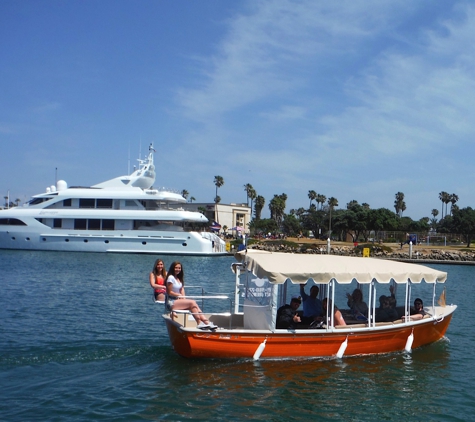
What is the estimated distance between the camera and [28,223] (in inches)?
2008

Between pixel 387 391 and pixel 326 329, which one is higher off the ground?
pixel 326 329

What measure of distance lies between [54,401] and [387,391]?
6782mm

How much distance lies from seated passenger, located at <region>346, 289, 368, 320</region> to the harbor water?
1104 mm

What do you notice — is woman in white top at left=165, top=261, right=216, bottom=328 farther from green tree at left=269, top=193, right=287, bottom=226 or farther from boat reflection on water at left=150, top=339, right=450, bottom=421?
green tree at left=269, top=193, right=287, bottom=226

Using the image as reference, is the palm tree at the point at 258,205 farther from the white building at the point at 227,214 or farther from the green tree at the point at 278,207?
the white building at the point at 227,214

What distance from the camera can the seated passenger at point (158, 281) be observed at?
41.9 ft

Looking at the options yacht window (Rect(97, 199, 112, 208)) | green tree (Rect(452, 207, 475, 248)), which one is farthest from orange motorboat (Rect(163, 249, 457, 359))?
green tree (Rect(452, 207, 475, 248))

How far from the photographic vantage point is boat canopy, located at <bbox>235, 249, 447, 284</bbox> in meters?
12.0

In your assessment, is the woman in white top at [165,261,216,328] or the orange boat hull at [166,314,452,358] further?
the woman in white top at [165,261,216,328]

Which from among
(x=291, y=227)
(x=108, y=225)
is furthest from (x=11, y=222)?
(x=291, y=227)

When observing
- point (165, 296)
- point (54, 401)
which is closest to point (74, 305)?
point (165, 296)

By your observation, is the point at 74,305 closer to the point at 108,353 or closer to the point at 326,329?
the point at 108,353

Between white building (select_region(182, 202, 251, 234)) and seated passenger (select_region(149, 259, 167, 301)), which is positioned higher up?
white building (select_region(182, 202, 251, 234))

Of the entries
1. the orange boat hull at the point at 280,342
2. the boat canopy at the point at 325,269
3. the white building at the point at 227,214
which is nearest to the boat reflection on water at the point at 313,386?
the orange boat hull at the point at 280,342
